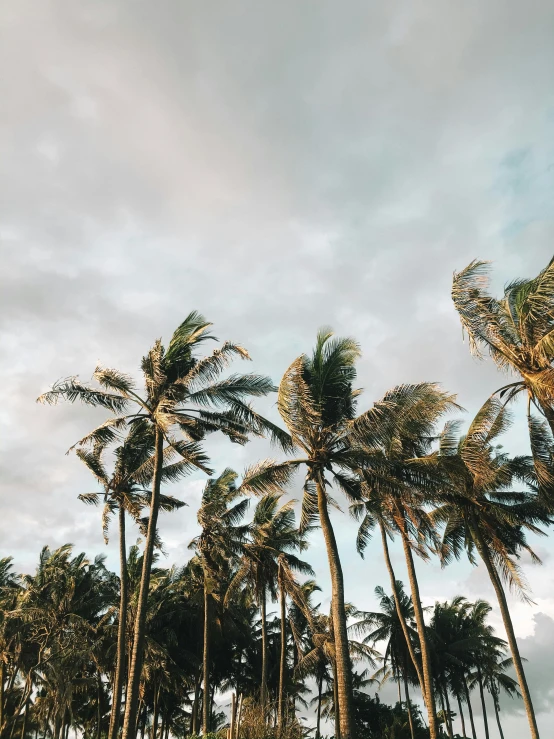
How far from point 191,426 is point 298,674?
98.4 ft

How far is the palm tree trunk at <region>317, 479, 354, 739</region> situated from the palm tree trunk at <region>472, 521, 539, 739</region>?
10.0m

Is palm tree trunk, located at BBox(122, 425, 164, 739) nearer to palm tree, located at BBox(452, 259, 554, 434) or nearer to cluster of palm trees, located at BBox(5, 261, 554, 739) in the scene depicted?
cluster of palm trees, located at BBox(5, 261, 554, 739)

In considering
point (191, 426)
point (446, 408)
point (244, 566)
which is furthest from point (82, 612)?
point (446, 408)

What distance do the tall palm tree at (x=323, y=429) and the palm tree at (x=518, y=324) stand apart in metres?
3.71

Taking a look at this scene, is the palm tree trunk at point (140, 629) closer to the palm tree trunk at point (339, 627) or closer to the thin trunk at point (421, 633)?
the palm tree trunk at point (339, 627)

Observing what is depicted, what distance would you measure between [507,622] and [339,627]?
11.9 m

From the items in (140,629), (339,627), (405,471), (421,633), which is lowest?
(339,627)

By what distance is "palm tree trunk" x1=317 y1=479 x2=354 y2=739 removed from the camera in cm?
1397

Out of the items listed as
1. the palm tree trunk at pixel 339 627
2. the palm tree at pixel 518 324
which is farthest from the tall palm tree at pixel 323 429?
the palm tree at pixel 518 324

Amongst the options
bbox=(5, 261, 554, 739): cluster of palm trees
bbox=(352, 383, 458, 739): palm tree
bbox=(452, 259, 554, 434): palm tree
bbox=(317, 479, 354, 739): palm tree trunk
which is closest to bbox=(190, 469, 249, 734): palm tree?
bbox=(5, 261, 554, 739): cluster of palm trees

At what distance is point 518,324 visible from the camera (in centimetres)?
1438

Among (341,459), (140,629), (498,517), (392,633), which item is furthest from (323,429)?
(392,633)

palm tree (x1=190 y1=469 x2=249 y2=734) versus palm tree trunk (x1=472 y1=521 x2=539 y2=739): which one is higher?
palm tree (x1=190 y1=469 x2=249 y2=734)

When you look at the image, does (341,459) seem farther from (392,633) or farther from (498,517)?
(392,633)
